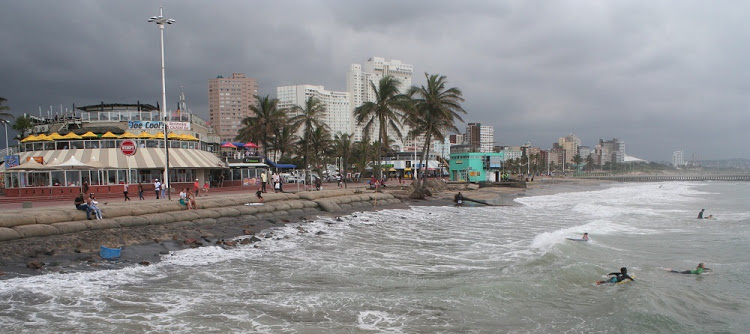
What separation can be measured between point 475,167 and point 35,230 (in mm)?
51065

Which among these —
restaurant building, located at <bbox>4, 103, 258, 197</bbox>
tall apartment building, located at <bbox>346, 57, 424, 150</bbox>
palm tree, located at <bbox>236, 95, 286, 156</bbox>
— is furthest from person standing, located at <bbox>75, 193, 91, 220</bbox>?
tall apartment building, located at <bbox>346, 57, 424, 150</bbox>

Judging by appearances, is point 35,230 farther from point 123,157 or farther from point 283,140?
point 283,140

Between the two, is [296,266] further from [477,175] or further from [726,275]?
[477,175]

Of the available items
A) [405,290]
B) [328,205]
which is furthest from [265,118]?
[405,290]

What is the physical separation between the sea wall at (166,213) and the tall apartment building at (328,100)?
60.1 meters

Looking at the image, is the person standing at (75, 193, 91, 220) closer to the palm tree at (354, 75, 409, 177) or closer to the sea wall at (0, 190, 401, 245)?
the sea wall at (0, 190, 401, 245)

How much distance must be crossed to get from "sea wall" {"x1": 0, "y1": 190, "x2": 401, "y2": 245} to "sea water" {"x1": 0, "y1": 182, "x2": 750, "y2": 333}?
3727mm

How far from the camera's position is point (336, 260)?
12.9m

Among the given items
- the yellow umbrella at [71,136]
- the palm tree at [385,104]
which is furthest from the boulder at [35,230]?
the palm tree at [385,104]

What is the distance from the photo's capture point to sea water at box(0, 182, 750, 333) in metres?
7.64

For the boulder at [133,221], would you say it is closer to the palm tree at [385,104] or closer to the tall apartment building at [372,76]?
the palm tree at [385,104]

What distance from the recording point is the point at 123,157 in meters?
30.5

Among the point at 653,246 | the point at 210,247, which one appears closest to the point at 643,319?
the point at 653,246

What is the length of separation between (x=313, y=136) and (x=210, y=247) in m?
39.3
